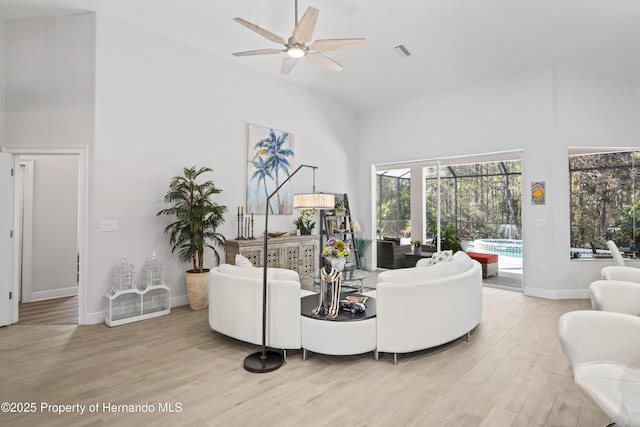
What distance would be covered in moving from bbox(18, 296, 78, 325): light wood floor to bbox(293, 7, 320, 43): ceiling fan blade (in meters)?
4.05

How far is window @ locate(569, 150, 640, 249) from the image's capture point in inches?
211

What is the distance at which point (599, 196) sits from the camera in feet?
17.7

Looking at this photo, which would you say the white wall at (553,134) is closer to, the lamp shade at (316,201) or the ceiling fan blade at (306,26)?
the lamp shade at (316,201)

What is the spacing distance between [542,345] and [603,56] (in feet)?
13.6

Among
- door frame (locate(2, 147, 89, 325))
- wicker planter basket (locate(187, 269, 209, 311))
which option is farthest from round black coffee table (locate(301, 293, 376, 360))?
door frame (locate(2, 147, 89, 325))

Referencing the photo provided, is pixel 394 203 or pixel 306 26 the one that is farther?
pixel 394 203

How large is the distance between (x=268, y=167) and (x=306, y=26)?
3062 millimetres

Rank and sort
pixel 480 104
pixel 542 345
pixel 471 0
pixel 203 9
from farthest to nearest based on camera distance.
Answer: pixel 480 104 → pixel 203 9 → pixel 471 0 → pixel 542 345

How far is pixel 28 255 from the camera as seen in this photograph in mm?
4934

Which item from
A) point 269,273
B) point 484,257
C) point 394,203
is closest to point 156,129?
point 269,273

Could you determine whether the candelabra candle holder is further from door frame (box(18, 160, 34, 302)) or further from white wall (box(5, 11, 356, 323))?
door frame (box(18, 160, 34, 302))

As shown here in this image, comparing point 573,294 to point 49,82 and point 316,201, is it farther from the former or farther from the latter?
point 49,82

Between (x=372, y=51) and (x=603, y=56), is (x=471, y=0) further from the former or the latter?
(x=603, y=56)

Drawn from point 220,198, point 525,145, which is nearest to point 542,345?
point 525,145
